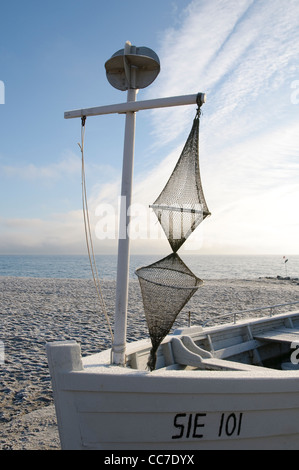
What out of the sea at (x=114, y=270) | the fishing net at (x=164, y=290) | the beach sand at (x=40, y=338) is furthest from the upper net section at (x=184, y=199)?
the sea at (x=114, y=270)

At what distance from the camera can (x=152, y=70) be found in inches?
181

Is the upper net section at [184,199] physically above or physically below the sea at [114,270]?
above

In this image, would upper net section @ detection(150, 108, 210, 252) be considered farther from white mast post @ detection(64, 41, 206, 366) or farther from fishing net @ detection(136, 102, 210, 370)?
white mast post @ detection(64, 41, 206, 366)

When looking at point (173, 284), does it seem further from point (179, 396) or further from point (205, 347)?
point (205, 347)

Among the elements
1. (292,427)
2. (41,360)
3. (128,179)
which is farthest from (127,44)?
(41,360)

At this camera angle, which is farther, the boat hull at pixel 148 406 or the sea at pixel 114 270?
the sea at pixel 114 270

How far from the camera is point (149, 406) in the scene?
3598 mm

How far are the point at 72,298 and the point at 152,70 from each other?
2034 centimetres

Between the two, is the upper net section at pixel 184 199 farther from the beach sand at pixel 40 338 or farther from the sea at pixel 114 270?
the sea at pixel 114 270

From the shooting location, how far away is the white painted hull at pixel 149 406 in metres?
3.56

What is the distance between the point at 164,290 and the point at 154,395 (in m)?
1.17

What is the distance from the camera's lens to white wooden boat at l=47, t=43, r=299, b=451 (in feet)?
11.7

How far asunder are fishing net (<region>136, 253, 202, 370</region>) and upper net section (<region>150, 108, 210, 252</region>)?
30cm
